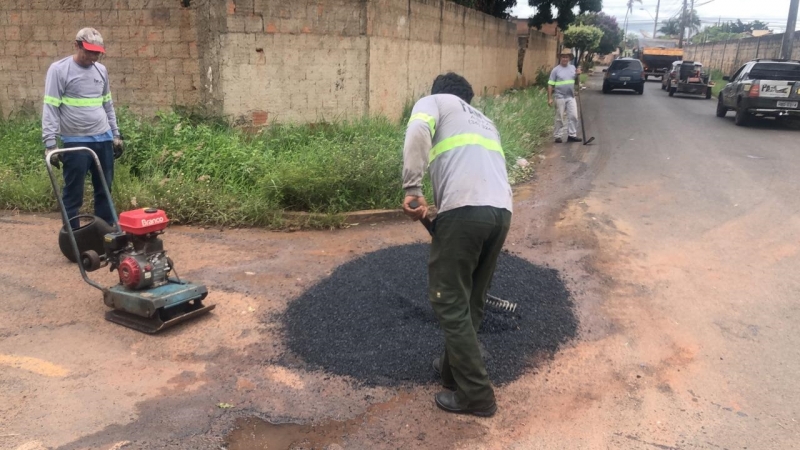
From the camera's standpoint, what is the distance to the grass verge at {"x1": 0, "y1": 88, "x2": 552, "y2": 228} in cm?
649

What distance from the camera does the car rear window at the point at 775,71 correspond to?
44.9 feet

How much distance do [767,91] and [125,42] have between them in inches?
522

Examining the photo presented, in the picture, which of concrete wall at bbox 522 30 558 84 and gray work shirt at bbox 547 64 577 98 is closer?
gray work shirt at bbox 547 64 577 98

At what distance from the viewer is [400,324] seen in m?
4.02

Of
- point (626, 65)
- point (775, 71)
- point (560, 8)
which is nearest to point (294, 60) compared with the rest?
point (775, 71)

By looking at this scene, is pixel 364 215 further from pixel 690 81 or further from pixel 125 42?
pixel 690 81

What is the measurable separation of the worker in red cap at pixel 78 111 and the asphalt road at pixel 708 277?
4.48 m

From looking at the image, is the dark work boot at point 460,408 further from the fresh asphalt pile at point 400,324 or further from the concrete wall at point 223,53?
the concrete wall at point 223,53

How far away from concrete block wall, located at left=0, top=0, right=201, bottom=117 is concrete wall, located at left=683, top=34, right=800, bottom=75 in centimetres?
2316

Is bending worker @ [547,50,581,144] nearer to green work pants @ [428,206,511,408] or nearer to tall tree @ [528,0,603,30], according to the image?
green work pants @ [428,206,511,408]

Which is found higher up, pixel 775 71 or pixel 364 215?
pixel 775 71

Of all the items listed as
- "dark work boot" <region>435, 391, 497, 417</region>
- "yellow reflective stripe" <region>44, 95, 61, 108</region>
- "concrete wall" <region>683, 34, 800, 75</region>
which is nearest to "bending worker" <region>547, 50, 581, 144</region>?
"yellow reflective stripe" <region>44, 95, 61, 108</region>

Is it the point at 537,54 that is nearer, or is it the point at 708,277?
the point at 708,277

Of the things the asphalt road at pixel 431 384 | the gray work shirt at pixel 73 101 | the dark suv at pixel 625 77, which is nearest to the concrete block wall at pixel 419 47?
the asphalt road at pixel 431 384
